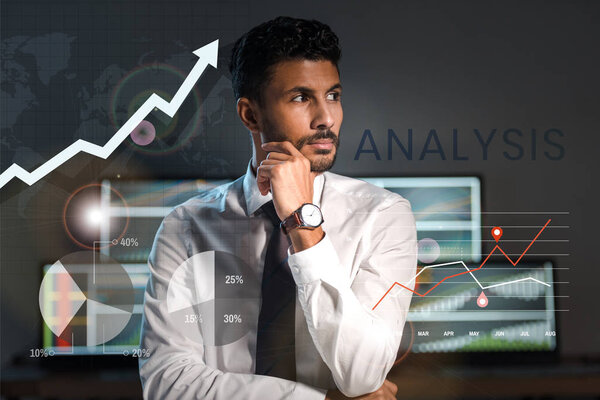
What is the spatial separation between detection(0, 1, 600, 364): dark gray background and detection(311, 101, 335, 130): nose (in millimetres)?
84

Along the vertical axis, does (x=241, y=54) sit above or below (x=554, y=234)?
above

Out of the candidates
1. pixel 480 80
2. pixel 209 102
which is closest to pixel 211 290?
pixel 209 102

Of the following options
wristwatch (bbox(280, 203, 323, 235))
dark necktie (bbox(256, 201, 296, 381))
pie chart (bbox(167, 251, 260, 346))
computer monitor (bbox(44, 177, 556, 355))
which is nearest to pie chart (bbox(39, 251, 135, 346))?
computer monitor (bbox(44, 177, 556, 355))

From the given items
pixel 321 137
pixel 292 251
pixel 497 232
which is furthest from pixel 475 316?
pixel 321 137

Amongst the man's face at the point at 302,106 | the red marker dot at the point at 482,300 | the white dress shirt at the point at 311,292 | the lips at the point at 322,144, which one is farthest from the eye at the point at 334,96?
the red marker dot at the point at 482,300

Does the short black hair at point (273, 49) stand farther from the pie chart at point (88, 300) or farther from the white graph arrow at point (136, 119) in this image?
the pie chart at point (88, 300)

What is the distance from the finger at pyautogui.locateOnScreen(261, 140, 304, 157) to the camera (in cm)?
134

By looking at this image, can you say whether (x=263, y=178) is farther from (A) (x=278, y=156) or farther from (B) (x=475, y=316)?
(B) (x=475, y=316)

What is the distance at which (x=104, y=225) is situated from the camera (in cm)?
143

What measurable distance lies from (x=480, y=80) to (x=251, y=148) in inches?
27.9

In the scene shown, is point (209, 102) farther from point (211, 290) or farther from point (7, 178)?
point (7, 178)

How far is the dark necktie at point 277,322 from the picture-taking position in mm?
1325

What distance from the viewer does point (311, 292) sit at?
1240 mm

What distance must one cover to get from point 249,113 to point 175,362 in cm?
71
